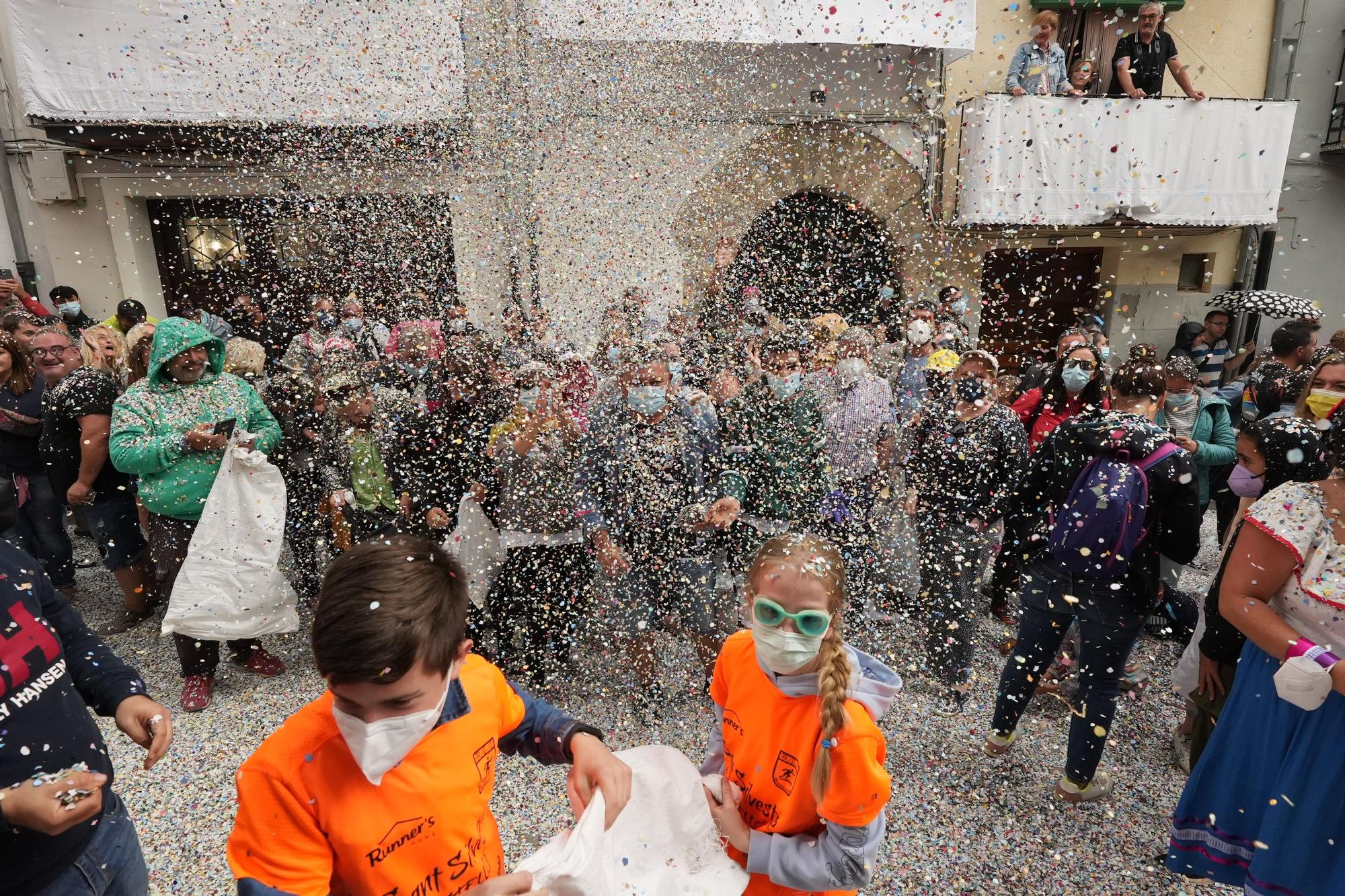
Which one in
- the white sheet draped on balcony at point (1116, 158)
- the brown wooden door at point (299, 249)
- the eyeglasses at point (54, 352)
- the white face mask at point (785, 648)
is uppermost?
the white sheet draped on balcony at point (1116, 158)

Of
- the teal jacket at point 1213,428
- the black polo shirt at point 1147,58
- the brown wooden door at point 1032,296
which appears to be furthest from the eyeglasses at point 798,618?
the brown wooden door at point 1032,296

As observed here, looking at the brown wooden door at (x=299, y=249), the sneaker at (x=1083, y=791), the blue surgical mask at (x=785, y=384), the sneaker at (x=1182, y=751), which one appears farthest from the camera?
the brown wooden door at (x=299, y=249)

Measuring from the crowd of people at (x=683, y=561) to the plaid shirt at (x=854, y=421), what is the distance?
0.02 metres

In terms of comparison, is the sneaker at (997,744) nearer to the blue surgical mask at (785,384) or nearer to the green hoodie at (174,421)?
the blue surgical mask at (785,384)

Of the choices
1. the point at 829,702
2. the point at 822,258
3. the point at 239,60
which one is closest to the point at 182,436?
the point at 829,702

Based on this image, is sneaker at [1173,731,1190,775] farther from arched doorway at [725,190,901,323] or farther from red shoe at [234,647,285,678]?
arched doorway at [725,190,901,323]

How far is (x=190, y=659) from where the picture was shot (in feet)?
10.9

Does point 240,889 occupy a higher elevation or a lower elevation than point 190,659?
higher

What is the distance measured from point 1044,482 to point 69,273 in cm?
1073

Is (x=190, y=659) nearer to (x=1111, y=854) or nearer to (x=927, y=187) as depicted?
(x=1111, y=854)

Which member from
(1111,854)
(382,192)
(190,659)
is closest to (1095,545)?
(1111,854)

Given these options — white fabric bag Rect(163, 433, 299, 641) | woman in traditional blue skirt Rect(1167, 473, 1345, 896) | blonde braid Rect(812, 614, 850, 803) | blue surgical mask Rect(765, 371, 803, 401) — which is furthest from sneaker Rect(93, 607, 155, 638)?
woman in traditional blue skirt Rect(1167, 473, 1345, 896)

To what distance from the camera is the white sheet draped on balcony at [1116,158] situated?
24.6 feet

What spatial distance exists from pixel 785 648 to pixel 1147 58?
9.26 metres
